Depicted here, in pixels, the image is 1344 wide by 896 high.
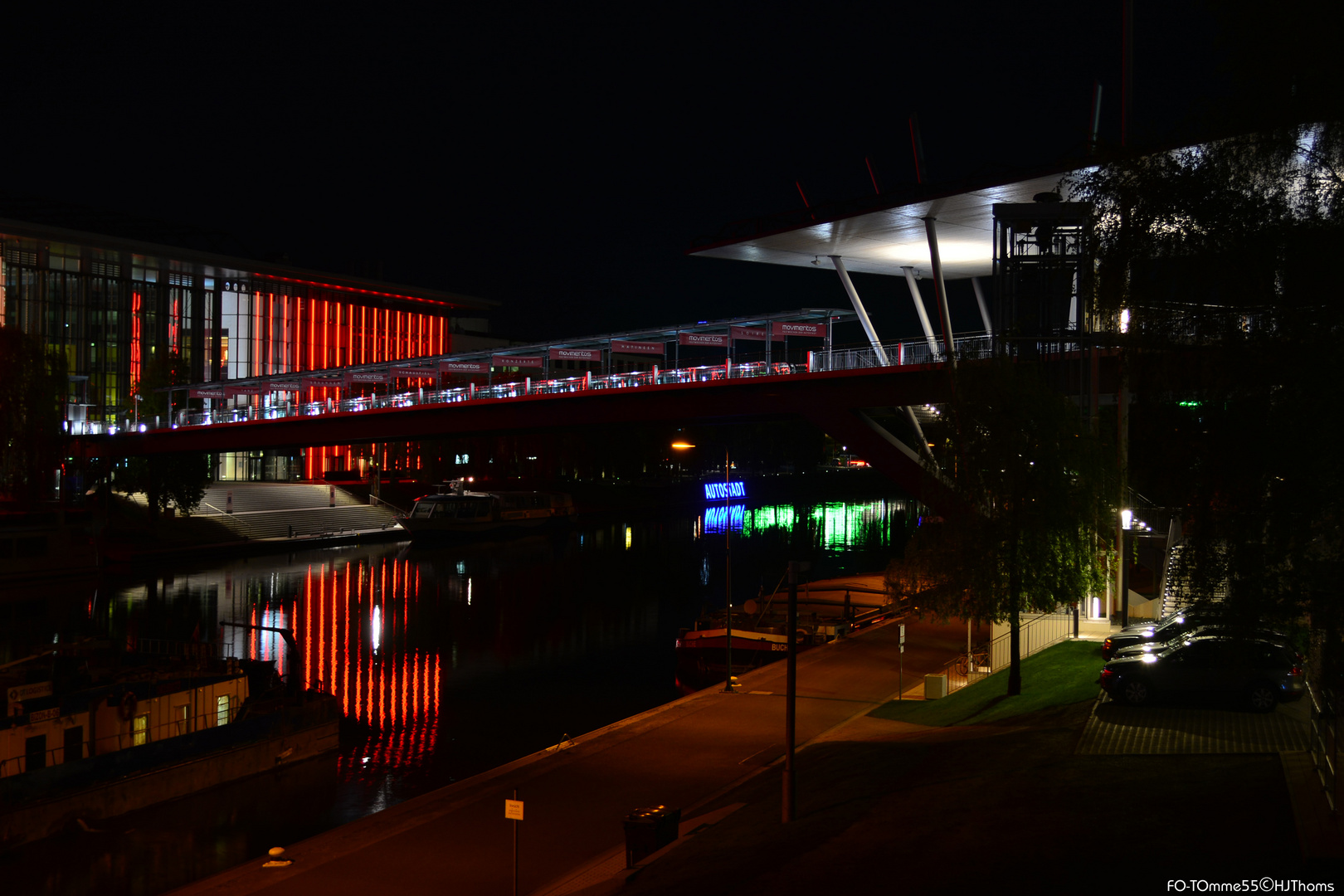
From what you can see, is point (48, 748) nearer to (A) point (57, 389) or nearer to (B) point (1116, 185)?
(B) point (1116, 185)

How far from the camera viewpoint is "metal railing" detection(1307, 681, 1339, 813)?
908 cm

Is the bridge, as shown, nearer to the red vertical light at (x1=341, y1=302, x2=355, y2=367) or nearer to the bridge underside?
the bridge underside

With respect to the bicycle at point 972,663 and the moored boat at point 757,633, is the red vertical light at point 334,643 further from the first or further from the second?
the bicycle at point 972,663

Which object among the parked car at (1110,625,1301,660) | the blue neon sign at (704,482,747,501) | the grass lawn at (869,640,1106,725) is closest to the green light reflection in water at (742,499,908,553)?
the blue neon sign at (704,482,747,501)

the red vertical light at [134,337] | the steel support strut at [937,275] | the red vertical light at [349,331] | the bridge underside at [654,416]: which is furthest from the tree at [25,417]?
the red vertical light at [349,331]

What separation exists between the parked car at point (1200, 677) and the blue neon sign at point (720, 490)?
83.2 m

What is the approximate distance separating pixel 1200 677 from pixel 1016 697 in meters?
3.95

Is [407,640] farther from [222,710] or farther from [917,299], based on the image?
[917,299]

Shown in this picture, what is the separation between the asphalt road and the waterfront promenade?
25 mm

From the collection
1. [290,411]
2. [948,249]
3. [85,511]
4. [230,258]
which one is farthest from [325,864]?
[230,258]

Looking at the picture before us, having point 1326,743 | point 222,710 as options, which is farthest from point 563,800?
point 1326,743

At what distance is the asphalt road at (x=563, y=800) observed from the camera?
12.8 metres

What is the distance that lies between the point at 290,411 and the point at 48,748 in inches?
1775

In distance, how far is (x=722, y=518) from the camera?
85.7m
